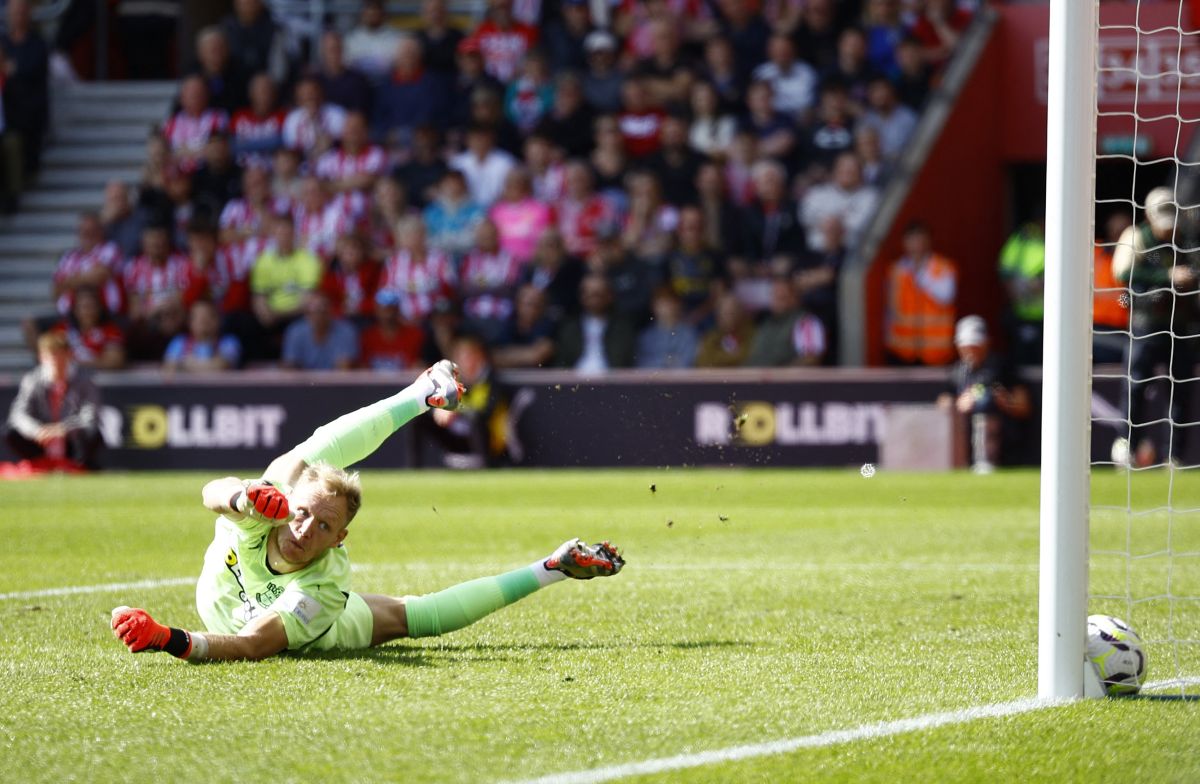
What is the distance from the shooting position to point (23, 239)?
64.0 ft

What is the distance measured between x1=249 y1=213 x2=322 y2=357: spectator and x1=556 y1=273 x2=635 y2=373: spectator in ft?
8.92

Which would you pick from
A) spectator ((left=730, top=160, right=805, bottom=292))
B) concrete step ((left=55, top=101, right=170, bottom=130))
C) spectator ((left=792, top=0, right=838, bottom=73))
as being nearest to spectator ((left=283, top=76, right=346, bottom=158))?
concrete step ((left=55, top=101, right=170, bottom=130))

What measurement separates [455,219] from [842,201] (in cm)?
375

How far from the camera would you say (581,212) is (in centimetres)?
1691

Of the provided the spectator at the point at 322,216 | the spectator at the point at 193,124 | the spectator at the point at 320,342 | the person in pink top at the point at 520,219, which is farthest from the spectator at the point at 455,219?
the spectator at the point at 193,124

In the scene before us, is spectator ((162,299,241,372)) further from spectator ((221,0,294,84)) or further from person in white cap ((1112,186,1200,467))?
person in white cap ((1112,186,1200,467))

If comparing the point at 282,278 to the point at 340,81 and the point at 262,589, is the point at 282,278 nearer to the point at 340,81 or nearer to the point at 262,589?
the point at 340,81

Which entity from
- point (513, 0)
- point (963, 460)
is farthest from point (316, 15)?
point (963, 460)

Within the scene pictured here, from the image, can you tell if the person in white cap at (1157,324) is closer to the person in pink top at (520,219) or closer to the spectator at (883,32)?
the spectator at (883,32)

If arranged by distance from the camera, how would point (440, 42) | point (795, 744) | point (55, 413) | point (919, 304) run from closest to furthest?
point (795, 744) < point (55, 413) < point (919, 304) < point (440, 42)

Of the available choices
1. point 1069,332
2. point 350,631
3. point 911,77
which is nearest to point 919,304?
point 911,77

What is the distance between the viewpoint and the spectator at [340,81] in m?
18.5

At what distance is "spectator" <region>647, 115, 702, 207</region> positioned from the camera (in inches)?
659

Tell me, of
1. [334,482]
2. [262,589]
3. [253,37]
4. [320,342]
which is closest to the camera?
[334,482]
